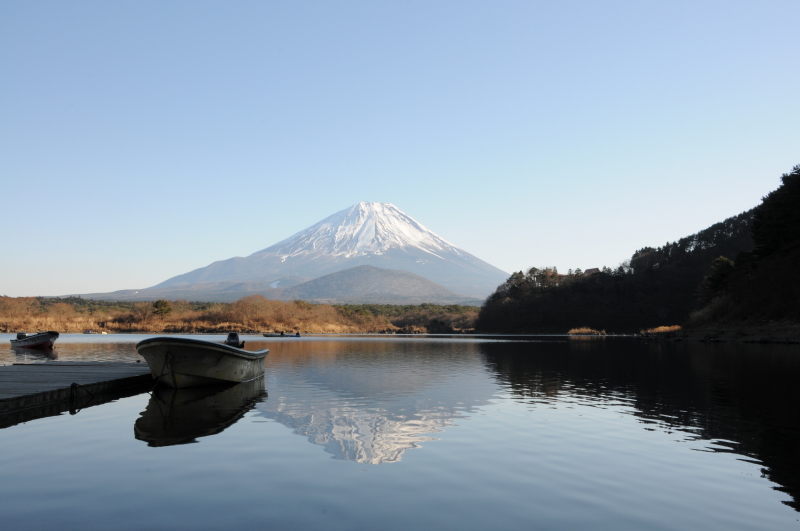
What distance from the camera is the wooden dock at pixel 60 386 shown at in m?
14.9

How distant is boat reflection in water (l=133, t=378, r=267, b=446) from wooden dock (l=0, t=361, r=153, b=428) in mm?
1290

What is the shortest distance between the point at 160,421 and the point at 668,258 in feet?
388

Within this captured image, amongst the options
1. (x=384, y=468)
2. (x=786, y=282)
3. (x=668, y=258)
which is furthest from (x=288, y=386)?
(x=668, y=258)

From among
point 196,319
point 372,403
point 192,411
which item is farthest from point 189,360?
point 196,319

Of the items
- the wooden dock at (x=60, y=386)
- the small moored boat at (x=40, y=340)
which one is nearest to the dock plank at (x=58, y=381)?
the wooden dock at (x=60, y=386)

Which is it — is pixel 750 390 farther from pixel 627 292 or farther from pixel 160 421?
pixel 627 292

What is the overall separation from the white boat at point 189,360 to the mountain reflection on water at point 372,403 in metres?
1.80

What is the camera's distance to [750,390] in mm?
19766

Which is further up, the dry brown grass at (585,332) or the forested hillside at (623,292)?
the forested hillside at (623,292)

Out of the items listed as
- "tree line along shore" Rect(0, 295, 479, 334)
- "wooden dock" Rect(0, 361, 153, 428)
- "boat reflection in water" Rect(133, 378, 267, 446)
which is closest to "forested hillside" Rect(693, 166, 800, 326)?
"boat reflection in water" Rect(133, 378, 267, 446)

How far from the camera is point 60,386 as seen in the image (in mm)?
17469

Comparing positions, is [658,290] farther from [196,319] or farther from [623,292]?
[196,319]

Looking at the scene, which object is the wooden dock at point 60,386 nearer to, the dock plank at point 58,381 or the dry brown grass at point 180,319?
the dock plank at point 58,381

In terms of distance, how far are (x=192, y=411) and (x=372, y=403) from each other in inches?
195
